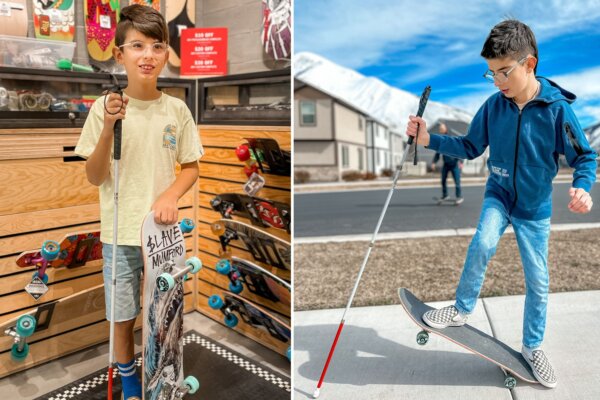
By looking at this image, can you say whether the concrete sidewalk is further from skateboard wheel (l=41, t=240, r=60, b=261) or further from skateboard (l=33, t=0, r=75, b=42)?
skateboard (l=33, t=0, r=75, b=42)

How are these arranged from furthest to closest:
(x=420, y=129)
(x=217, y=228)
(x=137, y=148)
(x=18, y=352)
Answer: (x=217, y=228), (x=18, y=352), (x=420, y=129), (x=137, y=148)

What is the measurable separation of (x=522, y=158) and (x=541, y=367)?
113cm

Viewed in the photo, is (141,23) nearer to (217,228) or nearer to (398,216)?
(217,228)

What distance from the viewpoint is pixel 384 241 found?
6852mm

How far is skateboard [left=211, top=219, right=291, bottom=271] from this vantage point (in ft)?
11.6

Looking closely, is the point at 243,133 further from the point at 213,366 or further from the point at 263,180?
the point at 213,366

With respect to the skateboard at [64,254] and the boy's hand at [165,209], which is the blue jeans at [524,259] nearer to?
the boy's hand at [165,209]

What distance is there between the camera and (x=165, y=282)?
2361mm

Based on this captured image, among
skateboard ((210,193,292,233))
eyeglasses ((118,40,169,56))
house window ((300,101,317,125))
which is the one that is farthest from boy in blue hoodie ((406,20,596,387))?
house window ((300,101,317,125))

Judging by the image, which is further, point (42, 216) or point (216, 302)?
point (216, 302)

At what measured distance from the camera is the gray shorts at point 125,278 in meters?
2.55

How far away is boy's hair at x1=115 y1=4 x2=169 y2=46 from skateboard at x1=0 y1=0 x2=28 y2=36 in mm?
1281

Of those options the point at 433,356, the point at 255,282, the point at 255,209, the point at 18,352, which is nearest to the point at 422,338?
the point at 433,356

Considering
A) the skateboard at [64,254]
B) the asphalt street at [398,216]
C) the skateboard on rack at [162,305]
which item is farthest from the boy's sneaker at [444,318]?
the asphalt street at [398,216]
